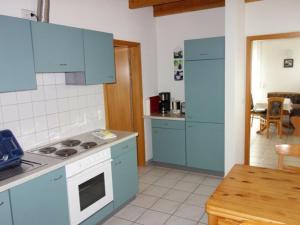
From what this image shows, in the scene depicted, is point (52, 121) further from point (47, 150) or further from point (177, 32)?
point (177, 32)

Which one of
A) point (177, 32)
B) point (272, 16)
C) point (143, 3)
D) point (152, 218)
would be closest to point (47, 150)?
point (152, 218)

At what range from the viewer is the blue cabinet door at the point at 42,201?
189 cm

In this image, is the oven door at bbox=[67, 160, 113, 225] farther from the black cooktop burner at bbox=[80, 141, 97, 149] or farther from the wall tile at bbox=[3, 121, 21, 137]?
the wall tile at bbox=[3, 121, 21, 137]

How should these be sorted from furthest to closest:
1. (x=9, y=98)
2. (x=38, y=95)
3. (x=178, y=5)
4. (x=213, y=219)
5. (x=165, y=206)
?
1. (x=178, y=5)
2. (x=165, y=206)
3. (x=38, y=95)
4. (x=9, y=98)
5. (x=213, y=219)

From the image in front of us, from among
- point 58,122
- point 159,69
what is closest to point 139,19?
point 159,69

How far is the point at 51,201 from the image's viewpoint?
2131 millimetres

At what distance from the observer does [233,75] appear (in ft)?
10.9

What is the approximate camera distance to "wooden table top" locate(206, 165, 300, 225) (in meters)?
1.38

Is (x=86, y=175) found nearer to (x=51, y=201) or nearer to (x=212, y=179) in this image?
(x=51, y=201)

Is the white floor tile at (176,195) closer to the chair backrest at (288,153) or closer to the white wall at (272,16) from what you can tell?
the chair backrest at (288,153)

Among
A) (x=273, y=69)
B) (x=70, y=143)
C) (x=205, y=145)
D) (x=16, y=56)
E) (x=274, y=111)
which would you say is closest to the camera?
(x=16, y=56)

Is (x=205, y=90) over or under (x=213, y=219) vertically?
over

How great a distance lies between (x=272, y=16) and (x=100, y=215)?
11.2 feet

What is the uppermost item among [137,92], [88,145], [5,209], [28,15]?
[28,15]
